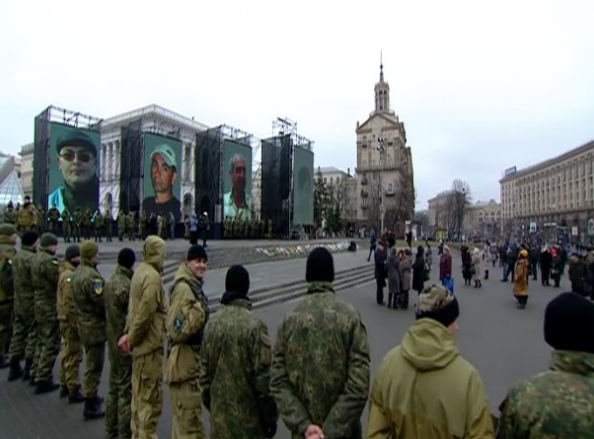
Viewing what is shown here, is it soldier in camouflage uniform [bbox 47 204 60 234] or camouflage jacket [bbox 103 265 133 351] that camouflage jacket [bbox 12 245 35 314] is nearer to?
camouflage jacket [bbox 103 265 133 351]

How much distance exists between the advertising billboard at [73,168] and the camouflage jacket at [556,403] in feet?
87.6

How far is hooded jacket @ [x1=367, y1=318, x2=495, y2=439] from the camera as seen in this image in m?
1.80

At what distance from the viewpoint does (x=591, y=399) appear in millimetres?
1610

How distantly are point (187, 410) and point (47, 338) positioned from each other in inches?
134

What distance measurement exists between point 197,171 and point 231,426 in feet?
122

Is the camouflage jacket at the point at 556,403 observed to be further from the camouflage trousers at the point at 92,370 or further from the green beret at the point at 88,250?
the green beret at the point at 88,250

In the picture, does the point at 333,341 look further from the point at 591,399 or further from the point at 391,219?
the point at 391,219

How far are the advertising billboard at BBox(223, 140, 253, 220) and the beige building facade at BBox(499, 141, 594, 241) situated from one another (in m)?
47.6

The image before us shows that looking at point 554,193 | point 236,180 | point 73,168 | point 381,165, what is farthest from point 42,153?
point 554,193

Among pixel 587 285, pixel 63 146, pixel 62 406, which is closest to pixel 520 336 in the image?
pixel 587 285

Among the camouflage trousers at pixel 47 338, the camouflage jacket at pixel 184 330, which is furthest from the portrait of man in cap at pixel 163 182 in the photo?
the camouflage jacket at pixel 184 330

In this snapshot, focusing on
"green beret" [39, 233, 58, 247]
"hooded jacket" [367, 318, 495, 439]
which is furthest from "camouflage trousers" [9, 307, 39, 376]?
"hooded jacket" [367, 318, 495, 439]

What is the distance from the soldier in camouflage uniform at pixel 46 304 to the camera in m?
5.53

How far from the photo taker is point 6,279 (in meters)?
6.36
